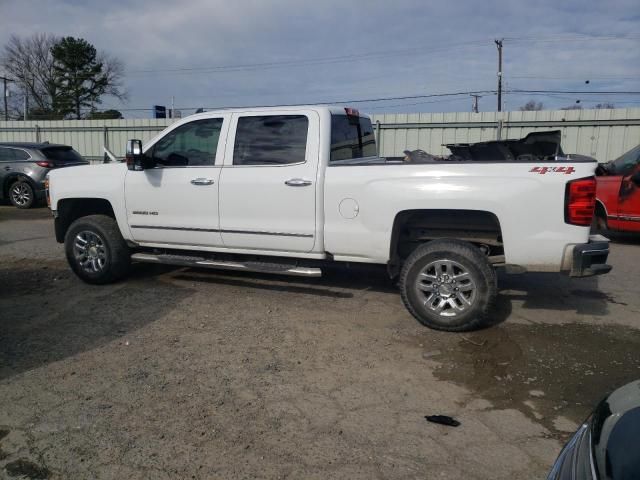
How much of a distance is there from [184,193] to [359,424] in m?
3.49

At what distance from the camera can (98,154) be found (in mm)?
20531

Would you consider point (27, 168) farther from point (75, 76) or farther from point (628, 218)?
point (75, 76)

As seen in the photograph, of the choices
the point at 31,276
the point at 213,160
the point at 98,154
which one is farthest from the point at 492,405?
the point at 98,154

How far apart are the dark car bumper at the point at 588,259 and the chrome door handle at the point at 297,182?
2486mm

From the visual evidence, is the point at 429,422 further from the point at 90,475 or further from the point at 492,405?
the point at 90,475

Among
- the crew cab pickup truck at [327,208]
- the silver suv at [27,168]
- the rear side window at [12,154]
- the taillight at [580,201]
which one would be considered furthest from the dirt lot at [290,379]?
the rear side window at [12,154]

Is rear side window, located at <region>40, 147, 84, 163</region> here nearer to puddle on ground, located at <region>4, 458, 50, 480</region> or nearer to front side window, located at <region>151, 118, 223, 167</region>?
front side window, located at <region>151, 118, 223, 167</region>

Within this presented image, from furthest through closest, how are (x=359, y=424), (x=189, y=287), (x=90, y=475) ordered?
(x=189, y=287) < (x=359, y=424) < (x=90, y=475)

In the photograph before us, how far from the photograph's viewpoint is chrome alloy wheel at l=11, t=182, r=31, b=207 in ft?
46.4

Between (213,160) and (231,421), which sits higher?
(213,160)

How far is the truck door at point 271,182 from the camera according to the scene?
207 inches

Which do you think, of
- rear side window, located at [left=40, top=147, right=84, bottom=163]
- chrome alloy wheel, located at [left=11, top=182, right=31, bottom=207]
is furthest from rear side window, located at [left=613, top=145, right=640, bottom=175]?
chrome alloy wheel, located at [left=11, top=182, right=31, bottom=207]

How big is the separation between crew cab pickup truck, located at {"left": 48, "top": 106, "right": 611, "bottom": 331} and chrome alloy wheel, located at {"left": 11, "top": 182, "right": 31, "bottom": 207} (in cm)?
882

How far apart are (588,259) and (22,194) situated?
14.3 m
